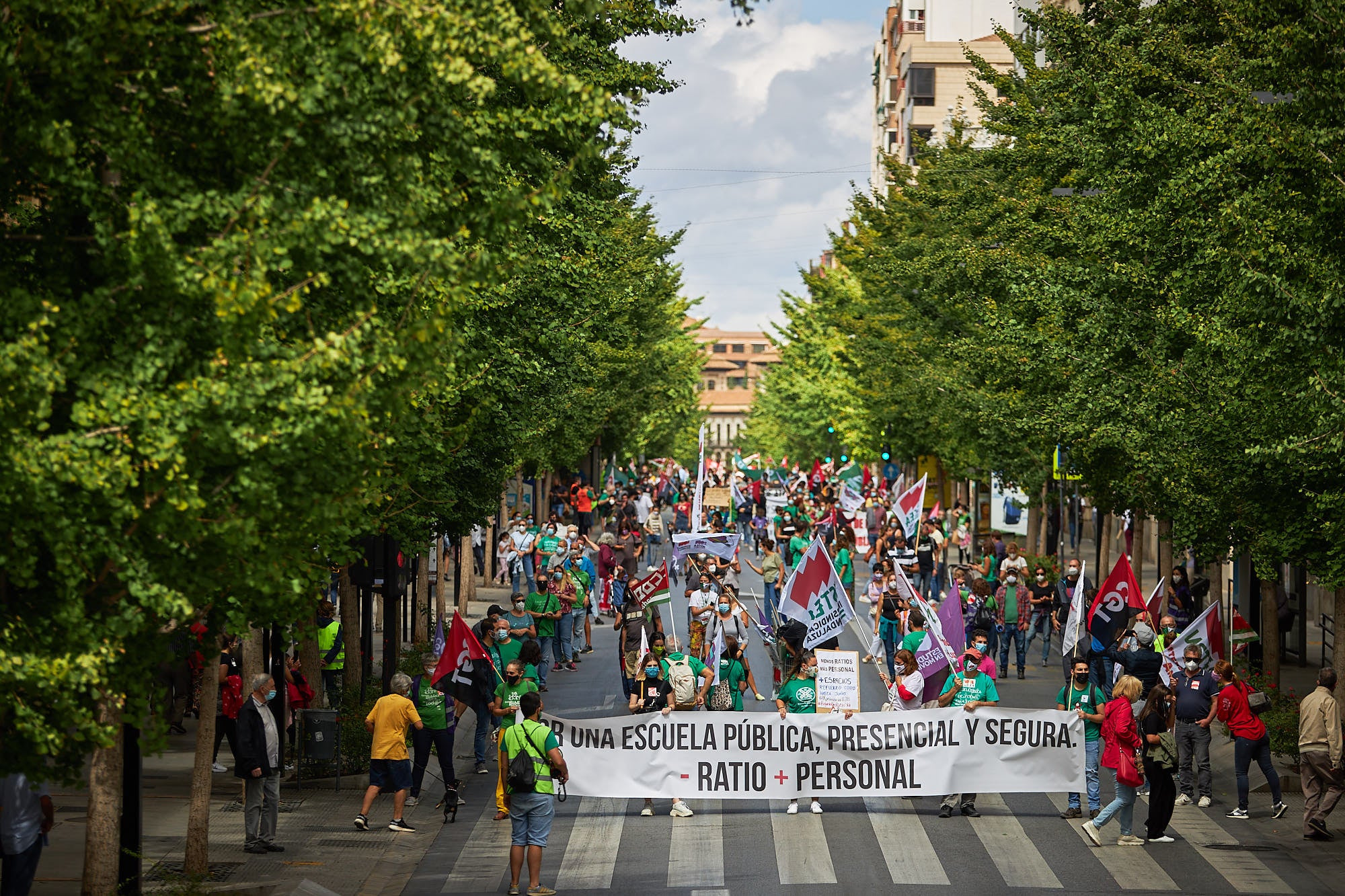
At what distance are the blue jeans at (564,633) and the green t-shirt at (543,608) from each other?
2141mm

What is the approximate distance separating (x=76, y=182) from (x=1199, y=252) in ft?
47.7

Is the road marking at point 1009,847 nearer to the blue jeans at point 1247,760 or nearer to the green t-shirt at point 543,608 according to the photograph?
the blue jeans at point 1247,760

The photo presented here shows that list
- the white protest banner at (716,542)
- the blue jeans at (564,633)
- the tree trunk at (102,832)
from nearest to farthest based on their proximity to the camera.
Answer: the tree trunk at (102,832), the blue jeans at (564,633), the white protest banner at (716,542)

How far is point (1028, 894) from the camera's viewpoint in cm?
1341

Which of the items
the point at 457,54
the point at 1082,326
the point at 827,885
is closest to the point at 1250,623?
the point at 1082,326

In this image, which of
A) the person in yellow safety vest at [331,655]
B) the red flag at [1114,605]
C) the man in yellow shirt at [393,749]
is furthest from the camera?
the person in yellow safety vest at [331,655]

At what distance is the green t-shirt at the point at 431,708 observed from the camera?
56.9ft

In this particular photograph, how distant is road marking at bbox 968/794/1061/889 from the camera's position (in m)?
14.0

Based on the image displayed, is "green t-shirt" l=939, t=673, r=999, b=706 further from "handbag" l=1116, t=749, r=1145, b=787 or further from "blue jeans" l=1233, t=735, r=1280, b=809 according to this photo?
"blue jeans" l=1233, t=735, r=1280, b=809

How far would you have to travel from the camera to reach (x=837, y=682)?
17.1m

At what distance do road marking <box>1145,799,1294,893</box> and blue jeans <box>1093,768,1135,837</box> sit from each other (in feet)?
2.10

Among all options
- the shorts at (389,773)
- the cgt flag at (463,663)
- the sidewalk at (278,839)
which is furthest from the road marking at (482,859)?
the cgt flag at (463,663)

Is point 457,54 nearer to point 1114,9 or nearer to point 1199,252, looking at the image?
point 1199,252

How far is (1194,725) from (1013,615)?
9.21 metres
